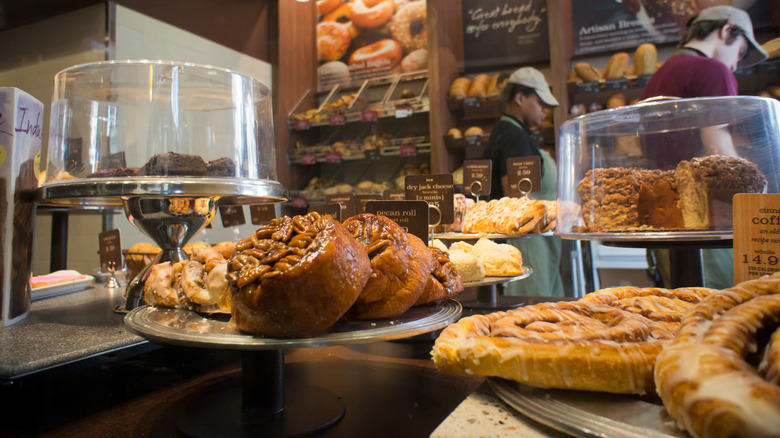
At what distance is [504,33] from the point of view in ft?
14.5

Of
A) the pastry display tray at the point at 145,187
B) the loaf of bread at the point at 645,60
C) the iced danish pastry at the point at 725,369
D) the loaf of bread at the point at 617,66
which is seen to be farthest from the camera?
the loaf of bread at the point at 617,66

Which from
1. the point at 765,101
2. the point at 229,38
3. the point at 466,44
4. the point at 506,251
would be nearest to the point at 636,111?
the point at 765,101

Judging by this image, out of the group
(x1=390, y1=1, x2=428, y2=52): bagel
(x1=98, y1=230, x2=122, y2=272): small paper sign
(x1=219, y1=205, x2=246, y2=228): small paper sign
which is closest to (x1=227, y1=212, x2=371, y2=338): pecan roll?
(x1=98, y1=230, x2=122, y2=272): small paper sign

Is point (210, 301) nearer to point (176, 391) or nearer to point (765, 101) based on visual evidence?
point (176, 391)

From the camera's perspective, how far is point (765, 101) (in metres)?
1.70

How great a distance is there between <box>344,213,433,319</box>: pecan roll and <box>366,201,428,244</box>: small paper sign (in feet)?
1.35

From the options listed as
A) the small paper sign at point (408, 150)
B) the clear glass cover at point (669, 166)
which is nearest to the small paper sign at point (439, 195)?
the clear glass cover at point (669, 166)

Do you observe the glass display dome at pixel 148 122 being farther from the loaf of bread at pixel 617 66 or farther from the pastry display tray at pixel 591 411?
the loaf of bread at pixel 617 66

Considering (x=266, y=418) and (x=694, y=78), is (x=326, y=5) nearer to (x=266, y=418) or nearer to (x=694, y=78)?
(x=694, y=78)

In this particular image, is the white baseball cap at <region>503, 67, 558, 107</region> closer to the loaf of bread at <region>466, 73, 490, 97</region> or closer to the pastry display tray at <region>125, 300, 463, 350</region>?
the loaf of bread at <region>466, 73, 490, 97</region>

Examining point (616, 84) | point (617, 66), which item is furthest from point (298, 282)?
point (617, 66)

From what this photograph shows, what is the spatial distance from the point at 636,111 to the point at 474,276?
0.95 m

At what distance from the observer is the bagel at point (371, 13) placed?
197 inches

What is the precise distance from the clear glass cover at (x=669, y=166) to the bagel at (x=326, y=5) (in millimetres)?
4125
